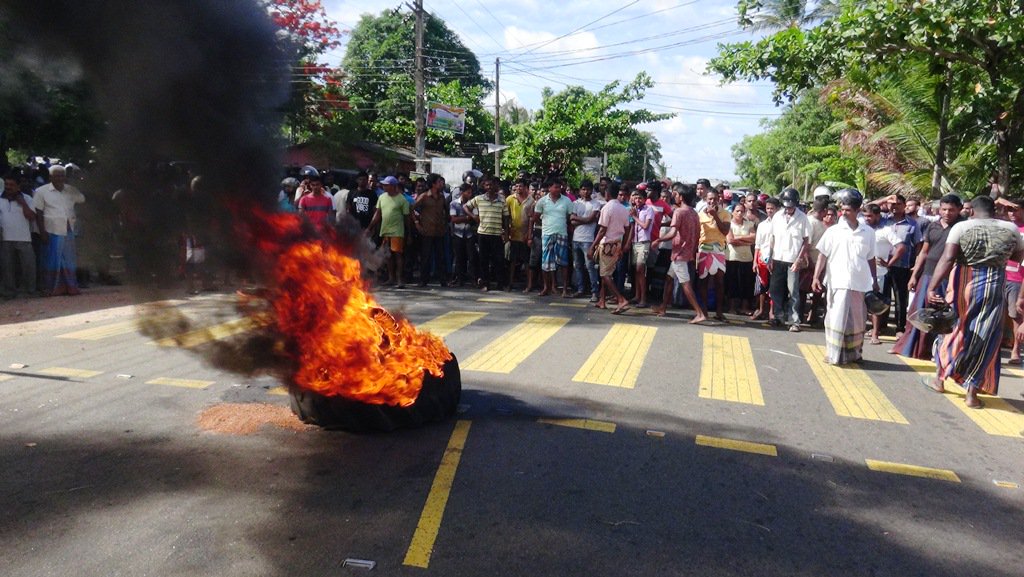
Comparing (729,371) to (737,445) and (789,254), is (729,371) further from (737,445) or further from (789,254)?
(789,254)

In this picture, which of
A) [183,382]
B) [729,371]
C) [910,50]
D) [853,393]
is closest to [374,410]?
[183,382]

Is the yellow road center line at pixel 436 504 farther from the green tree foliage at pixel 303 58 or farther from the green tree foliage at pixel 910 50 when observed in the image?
the green tree foliage at pixel 910 50

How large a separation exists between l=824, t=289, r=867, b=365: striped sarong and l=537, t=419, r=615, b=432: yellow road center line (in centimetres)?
360

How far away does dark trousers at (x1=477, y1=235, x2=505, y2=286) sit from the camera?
39.8ft

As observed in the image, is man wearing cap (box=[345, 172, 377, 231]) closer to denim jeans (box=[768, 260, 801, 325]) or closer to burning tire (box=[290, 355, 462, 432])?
denim jeans (box=[768, 260, 801, 325])

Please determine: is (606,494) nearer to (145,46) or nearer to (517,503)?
(517,503)

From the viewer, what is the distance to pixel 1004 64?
9438mm

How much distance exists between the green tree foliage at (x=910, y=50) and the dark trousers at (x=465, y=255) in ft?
16.2

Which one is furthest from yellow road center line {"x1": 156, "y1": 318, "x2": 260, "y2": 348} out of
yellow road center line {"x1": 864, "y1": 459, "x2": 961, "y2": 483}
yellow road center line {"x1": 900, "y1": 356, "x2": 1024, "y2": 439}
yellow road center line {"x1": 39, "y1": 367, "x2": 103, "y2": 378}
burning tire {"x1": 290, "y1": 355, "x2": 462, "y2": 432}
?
yellow road center line {"x1": 900, "y1": 356, "x2": 1024, "y2": 439}

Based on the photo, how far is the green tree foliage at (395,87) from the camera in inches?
1179

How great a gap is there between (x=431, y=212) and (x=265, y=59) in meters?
7.41

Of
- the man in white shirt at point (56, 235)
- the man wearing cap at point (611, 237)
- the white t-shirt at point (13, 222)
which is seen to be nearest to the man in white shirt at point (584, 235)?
the man wearing cap at point (611, 237)

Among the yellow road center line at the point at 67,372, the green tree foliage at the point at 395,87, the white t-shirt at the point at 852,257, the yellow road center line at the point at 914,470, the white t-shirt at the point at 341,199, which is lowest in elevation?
the yellow road center line at the point at 914,470

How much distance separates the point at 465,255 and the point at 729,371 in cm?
637
